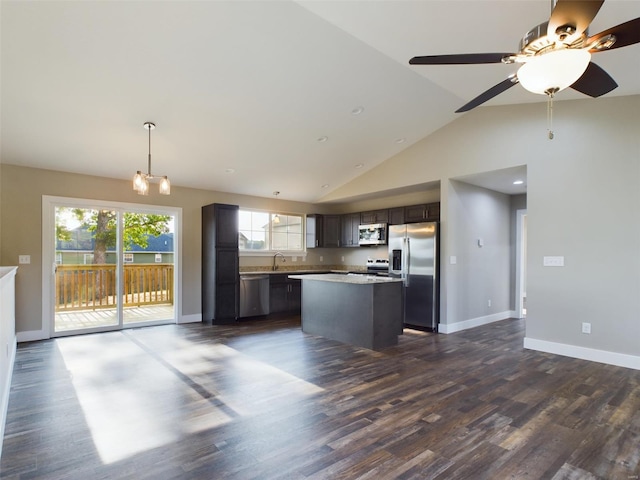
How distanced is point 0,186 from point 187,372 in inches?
149

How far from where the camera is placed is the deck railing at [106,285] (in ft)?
17.7

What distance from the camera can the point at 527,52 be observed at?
206 centimetres

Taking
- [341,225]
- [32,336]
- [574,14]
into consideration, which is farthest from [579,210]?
[32,336]

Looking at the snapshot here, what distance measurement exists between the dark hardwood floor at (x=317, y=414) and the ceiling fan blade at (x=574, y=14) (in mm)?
2449

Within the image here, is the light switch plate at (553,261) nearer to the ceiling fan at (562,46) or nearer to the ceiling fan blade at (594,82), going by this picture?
the ceiling fan blade at (594,82)

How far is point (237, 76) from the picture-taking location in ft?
12.3

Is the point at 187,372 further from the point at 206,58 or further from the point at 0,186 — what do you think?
the point at 0,186

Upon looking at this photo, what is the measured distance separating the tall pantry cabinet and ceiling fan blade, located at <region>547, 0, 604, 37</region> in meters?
5.29

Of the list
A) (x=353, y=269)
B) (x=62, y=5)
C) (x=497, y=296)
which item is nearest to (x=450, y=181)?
(x=497, y=296)

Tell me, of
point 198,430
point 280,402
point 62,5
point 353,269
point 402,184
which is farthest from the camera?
point 353,269

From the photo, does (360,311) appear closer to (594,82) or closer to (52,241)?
(594,82)

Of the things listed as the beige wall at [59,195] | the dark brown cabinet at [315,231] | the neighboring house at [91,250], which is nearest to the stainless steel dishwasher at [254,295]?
the beige wall at [59,195]

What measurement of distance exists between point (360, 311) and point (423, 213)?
2.54 metres

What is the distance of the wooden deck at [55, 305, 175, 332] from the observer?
17.7ft
